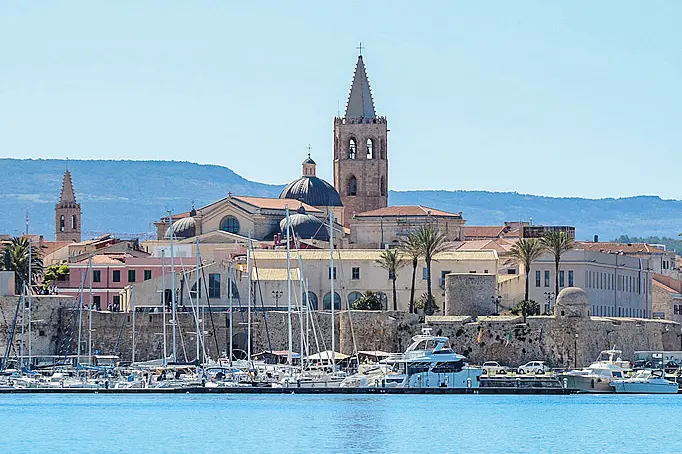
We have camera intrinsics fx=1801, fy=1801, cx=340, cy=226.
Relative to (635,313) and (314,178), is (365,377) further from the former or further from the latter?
(314,178)

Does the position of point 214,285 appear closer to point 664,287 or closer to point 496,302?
point 496,302

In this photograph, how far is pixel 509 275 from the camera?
9738 centimetres

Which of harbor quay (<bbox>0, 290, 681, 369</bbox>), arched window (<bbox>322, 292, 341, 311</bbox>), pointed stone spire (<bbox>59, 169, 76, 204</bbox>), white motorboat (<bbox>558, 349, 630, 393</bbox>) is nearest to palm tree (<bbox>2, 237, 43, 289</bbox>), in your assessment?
harbor quay (<bbox>0, 290, 681, 369</bbox>)

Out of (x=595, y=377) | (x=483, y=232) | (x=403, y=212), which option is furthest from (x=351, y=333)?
(x=483, y=232)

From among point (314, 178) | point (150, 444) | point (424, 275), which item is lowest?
point (150, 444)

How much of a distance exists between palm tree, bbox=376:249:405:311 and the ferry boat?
51.7ft

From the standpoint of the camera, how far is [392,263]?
9156 cm

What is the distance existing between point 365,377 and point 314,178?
2045 inches

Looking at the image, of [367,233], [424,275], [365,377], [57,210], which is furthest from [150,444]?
[57,210]

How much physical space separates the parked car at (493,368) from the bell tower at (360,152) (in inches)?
2049

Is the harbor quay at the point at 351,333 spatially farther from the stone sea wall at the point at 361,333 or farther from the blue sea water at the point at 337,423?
the blue sea water at the point at 337,423

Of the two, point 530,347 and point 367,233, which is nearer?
point 530,347

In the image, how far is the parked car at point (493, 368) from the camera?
8212cm

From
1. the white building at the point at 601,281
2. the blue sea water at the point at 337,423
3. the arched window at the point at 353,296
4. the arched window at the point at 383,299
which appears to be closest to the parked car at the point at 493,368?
the blue sea water at the point at 337,423
